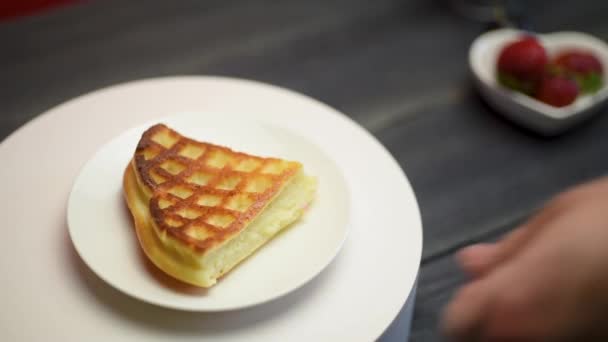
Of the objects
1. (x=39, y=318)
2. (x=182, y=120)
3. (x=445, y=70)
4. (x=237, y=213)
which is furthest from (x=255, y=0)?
(x=39, y=318)

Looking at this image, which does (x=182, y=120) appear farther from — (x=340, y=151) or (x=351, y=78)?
A: (x=351, y=78)

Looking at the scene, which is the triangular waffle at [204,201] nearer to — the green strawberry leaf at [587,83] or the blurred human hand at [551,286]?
the blurred human hand at [551,286]

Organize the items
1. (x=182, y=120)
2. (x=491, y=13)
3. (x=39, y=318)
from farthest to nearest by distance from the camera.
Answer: (x=491, y=13) → (x=182, y=120) → (x=39, y=318)

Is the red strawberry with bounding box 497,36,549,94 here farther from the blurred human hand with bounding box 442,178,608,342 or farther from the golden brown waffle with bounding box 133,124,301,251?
the blurred human hand with bounding box 442,178,608,342

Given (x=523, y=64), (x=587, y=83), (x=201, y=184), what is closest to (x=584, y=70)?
(x=587, y=83)

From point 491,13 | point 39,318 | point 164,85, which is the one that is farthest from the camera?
point 491,13
